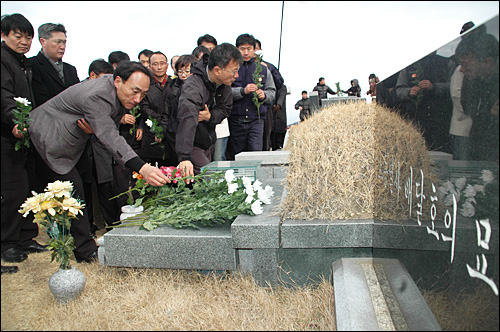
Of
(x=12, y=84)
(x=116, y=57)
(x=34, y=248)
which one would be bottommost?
(x=34, y=248)

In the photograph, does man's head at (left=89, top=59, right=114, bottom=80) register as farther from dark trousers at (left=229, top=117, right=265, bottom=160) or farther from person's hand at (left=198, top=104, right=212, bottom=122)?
dark trousers at (left=229, top=117, right=265, bottom=160)

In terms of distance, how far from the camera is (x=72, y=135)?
3217 mm

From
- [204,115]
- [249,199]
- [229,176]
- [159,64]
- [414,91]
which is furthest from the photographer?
[159,64]

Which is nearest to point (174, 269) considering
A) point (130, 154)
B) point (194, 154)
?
point (130, 154)

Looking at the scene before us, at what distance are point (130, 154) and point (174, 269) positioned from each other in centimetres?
93

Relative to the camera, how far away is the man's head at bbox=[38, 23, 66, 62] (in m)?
3.71

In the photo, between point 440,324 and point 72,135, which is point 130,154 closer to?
point 72,135

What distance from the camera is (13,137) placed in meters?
3.20

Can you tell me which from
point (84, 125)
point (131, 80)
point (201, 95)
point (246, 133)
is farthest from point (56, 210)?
point (246, 133)

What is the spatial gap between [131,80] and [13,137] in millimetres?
1042

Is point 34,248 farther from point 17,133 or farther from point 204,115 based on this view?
point 204,115

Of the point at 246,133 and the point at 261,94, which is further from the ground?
the point at 261,94

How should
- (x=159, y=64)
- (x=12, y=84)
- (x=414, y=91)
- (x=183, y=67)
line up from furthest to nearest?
(x=159, y=64), (x=183, y=67), (x=12, y=84), (x=414, y=91)

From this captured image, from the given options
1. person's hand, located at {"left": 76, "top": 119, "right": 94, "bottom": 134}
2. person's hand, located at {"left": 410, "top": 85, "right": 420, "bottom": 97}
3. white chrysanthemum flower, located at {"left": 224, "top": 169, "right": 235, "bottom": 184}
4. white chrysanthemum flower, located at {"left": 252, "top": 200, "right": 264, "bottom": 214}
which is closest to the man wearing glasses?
person's hand, located at {"left": 76, "top": 119, "right": 94, "bottom": 134}
